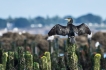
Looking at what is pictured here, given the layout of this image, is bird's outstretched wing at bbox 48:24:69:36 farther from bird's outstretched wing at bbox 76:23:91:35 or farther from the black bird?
bird's outstretched wing at bbox 76:23:91:35

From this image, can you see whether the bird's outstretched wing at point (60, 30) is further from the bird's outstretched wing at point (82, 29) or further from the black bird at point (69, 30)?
the bird's outstretched wing at point (82, 29)

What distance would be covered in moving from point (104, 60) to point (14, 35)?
237ft

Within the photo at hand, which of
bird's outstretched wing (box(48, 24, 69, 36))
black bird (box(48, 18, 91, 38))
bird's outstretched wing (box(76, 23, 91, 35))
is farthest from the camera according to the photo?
bird's outstretched wing (box(76, 23, 91, 35))

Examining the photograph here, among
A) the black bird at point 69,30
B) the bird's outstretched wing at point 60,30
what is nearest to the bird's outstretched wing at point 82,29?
the black bird at point 69,30

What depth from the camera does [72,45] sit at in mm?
25484

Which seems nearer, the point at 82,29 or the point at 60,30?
the point at 60,30

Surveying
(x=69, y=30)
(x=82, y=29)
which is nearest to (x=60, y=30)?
(x=69, y=30)

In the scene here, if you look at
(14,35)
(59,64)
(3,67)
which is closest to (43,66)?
(3,67)

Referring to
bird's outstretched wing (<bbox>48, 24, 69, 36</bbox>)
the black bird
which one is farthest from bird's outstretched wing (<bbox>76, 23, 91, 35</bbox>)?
bird's outstretched wing (<bbox>48, 24, 69, 36</bbox>)

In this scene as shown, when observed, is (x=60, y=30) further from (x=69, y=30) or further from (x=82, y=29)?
(x=82, y=29)

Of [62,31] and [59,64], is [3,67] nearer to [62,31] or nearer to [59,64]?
[59,64]

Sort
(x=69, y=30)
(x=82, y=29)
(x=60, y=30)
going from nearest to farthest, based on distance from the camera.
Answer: (x=69, y=30), (x=60, y=30), (x=82, y=29)

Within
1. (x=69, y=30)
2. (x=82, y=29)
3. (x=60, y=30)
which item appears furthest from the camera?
(x=82, y=29)

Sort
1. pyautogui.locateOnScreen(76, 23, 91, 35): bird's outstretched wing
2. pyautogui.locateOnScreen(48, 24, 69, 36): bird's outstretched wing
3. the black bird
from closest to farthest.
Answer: the black bird < pyautogui.locateOnScreen(48, 24, 69, 36): bird's outstretched wing < pyautogui.locateOnScreen(76, 23, 91, 35): bird's outstretched wing
